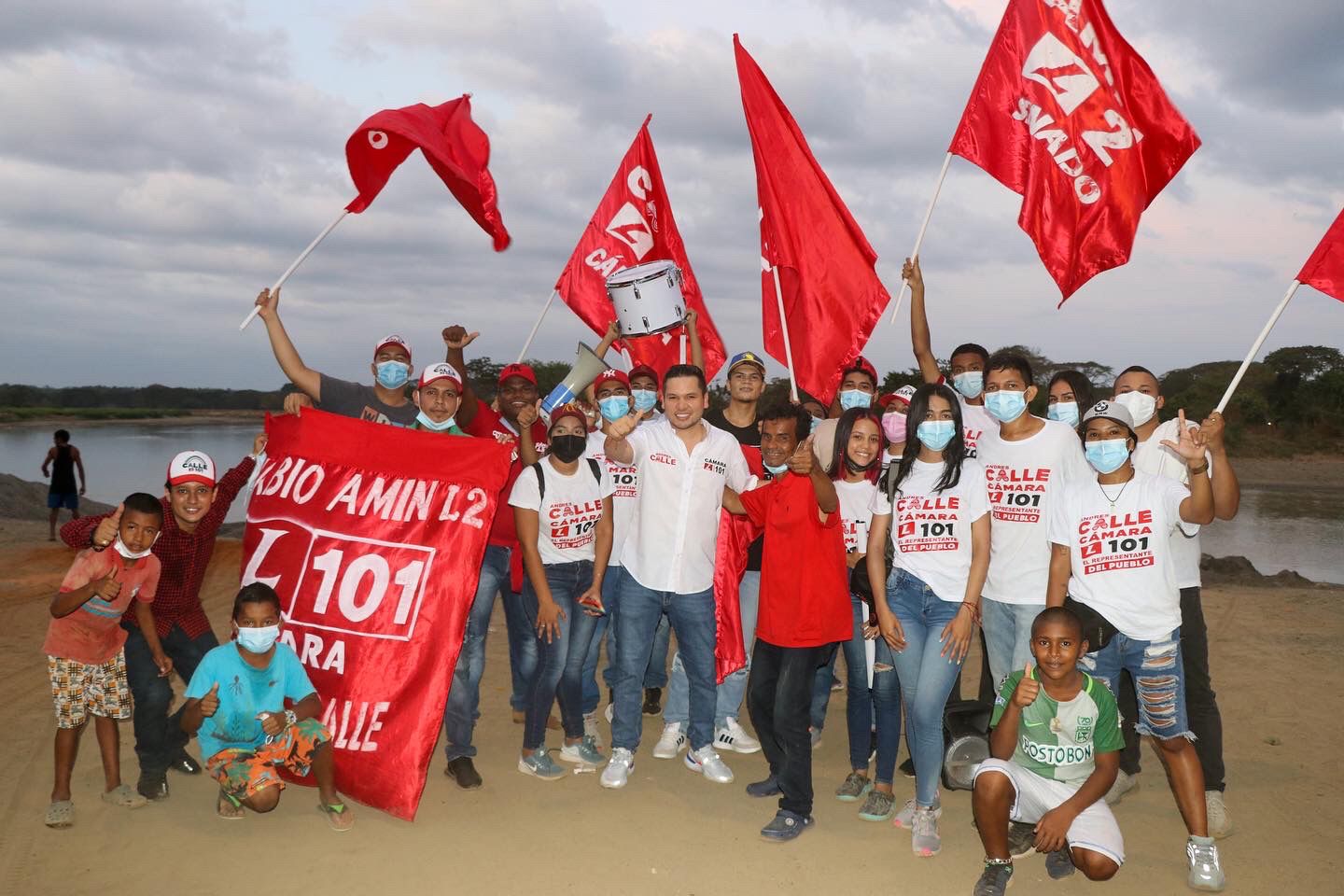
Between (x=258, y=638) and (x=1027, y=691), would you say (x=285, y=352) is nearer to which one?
(x=258, y=638)

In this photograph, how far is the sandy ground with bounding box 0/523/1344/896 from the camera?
448 centimetres

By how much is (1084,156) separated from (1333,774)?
4.22m

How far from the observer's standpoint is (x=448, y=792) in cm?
548

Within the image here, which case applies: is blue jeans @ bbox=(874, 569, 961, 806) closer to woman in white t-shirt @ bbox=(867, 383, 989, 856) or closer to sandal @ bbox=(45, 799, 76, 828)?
woman in white t-shirt @ bbox=(867, 383, 989, 856)

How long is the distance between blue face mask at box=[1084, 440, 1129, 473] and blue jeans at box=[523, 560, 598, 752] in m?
2.76

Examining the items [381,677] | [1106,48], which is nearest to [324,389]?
[381,677]

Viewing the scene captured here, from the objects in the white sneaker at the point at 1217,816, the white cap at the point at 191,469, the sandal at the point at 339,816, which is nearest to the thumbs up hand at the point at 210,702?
the sandal at the point at 339,816

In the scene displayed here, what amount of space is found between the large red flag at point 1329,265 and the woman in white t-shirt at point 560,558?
395 centimetres

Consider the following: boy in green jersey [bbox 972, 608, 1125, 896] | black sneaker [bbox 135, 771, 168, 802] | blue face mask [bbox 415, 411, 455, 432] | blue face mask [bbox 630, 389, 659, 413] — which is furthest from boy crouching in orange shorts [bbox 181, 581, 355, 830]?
boy in green jersey [bbox 972, 608, 1125, 896]

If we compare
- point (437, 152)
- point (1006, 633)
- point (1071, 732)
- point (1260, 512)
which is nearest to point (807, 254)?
point (437, 152)

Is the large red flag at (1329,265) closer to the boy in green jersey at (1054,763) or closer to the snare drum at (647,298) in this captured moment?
the boy in green jersey at (1054,763)

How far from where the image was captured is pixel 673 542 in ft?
18.0

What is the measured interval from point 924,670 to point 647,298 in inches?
121

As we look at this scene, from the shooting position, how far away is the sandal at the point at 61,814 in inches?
192
